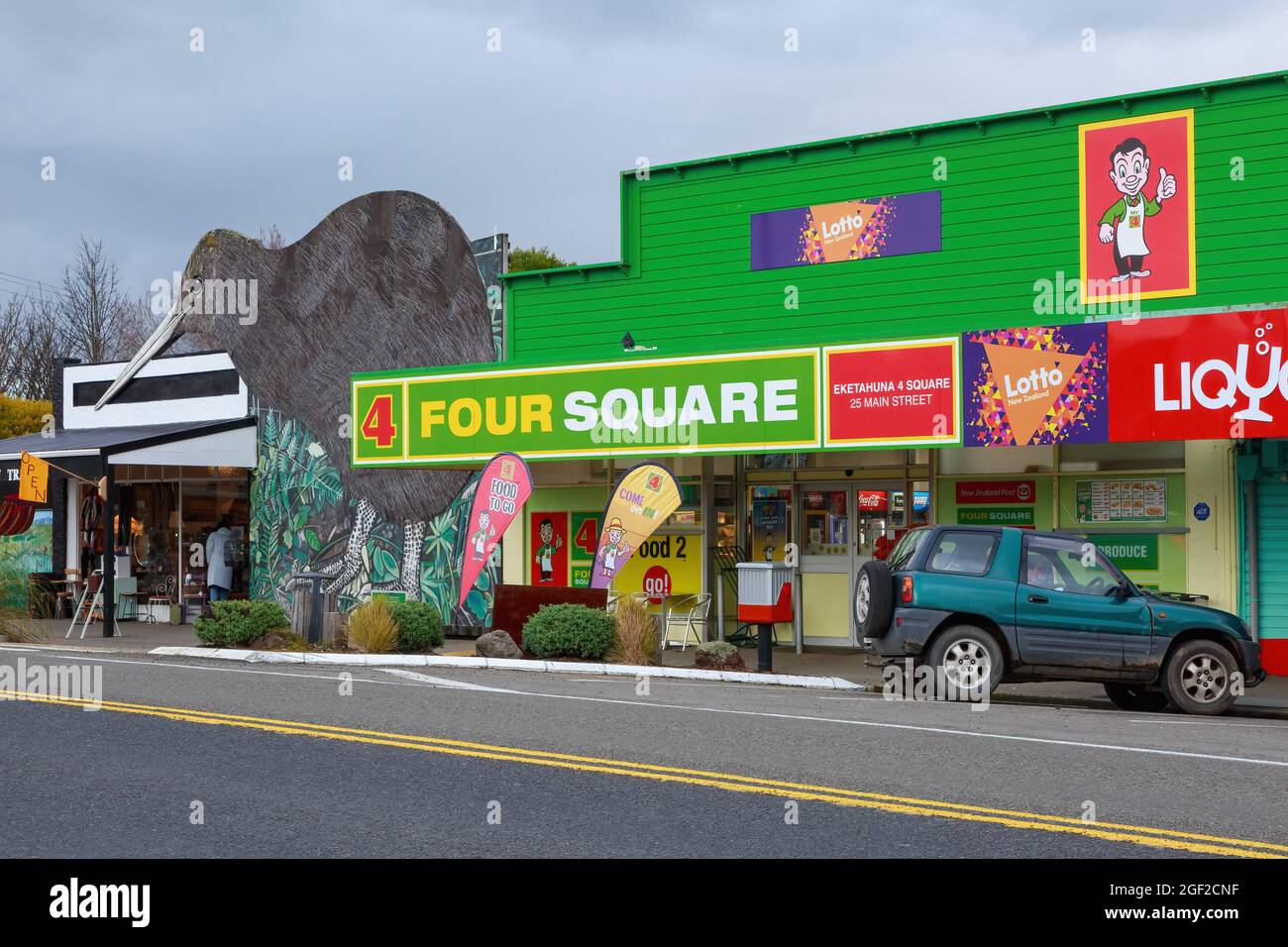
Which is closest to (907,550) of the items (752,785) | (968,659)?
(968,659)

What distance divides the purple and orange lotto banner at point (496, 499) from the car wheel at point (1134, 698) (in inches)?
314

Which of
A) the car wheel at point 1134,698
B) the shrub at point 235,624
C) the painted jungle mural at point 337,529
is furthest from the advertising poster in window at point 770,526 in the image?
the shrub at point 235,624

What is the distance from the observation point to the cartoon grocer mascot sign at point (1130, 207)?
58.2ft

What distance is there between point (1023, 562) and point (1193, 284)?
19.5ft

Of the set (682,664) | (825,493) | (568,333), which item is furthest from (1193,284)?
(568,333)

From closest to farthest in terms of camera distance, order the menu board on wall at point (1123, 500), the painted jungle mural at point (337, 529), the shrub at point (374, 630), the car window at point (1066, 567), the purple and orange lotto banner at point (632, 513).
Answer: the car window at point (1066, 567) → the menu board on wall at point (1123, 500) → the shrub at point (374, 630) → the purple and orange lotto banner at point (632, 513) → the painted jungle mural at point (337, 529)

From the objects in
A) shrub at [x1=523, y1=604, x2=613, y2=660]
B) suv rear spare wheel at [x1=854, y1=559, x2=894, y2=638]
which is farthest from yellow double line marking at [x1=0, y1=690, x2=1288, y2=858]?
shrub at [x1=523, y1=604, x2=613, y2=660]

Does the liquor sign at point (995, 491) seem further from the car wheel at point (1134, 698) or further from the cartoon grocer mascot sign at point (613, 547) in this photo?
the cartoon grocer mascot sign at point (613, 547)

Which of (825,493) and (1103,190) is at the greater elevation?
(1103,190)

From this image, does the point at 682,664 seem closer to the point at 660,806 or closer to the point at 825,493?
the point at 825,493

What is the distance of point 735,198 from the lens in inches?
816

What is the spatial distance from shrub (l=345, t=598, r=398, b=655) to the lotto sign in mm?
6081

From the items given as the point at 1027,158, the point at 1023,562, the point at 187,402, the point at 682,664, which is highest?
the point at 1027,158

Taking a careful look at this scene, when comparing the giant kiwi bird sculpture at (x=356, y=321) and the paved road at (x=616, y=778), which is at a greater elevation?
the giant kiwi bird sculpture at (x=356, y=321)
